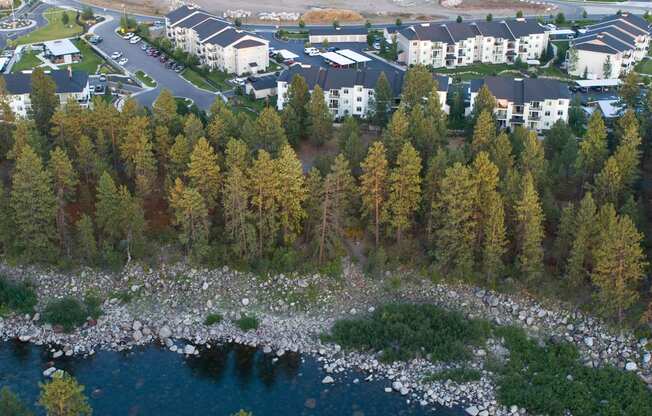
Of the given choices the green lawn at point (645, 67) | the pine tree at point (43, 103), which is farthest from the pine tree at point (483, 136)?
the green lawn at point (645, 67)

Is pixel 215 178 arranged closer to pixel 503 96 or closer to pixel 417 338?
pixel 417 338

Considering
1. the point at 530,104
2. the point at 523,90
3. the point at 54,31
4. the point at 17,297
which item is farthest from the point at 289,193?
the point at 54,31

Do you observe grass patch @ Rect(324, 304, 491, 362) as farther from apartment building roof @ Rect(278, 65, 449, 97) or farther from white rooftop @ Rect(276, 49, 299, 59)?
white rooftop @ Rect(276, 49, 299, 59)

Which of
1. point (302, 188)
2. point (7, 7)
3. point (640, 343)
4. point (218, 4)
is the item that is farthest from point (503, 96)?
point (7, 7)

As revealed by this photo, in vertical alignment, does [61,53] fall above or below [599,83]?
above

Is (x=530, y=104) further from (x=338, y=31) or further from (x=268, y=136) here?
(x=338, y=31)

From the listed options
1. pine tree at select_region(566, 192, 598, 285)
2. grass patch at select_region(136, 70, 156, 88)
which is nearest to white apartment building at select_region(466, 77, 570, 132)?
pine tree at select_region(566, 192, 598, 285)
